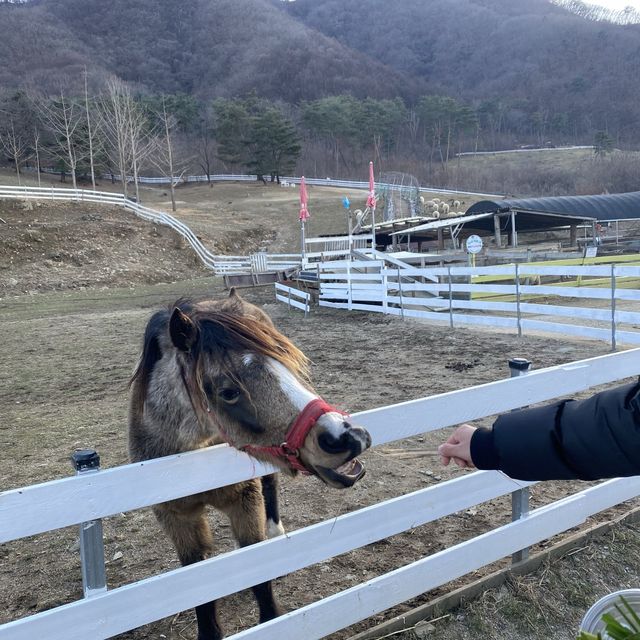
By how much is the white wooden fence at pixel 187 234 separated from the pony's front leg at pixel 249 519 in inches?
797

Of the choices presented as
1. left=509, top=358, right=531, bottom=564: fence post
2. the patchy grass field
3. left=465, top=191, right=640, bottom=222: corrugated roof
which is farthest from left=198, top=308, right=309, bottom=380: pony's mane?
the patchy grass field

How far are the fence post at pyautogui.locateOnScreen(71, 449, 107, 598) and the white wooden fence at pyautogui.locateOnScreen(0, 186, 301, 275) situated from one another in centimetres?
2107

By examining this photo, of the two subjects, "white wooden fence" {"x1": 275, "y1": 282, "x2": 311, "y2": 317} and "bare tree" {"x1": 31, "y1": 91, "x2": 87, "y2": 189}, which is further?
"bare tree" {"x1": 31, "y1": 91, "x2": 87, "y2": 189}

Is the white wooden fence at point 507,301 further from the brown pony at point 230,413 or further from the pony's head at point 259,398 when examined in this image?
the pony's head at point 259,398

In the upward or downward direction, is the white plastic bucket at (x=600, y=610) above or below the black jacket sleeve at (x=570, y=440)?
below

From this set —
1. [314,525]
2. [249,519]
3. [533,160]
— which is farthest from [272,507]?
[533,160]

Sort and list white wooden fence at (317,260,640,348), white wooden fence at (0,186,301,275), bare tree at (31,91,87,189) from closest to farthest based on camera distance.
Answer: white wooden fence at (317,260,640,348), white wooden fence at (0,186,301,275), bare tree at (31,91,87,189)

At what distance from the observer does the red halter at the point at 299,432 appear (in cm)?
183

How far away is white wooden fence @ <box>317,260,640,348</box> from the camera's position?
842 cm

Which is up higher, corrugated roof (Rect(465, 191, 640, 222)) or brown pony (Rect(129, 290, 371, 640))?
corrugated roof (Rect(465, 191, 640, 222))

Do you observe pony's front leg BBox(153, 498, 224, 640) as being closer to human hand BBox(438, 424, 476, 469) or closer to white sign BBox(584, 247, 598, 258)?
human hand BBox(438, 424, 476, 469)

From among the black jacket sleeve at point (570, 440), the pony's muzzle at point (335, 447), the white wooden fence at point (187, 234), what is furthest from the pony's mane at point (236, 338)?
the white wooden fence at point (187, 234)

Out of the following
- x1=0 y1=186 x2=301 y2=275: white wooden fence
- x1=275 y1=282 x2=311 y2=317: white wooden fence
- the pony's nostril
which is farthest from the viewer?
x1=0 y1=186 x2=301 y2=275: white wooden fence

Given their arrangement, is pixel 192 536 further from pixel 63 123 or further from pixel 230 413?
pixel 63 123
